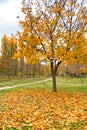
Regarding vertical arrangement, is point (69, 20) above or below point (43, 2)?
below

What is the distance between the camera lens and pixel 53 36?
19.8 m

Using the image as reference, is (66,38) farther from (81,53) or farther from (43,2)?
(43,2)

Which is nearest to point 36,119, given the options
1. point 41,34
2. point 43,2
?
point 41,34

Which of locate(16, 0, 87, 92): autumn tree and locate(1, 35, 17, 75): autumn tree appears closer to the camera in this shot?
locate(16, 0, 87, 92): autumn tree

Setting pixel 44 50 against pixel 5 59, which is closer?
pixel 44 50

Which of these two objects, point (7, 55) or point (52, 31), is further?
point (7, 55)

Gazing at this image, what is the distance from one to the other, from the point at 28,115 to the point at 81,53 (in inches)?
418

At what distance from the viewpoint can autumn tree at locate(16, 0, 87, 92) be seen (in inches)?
773

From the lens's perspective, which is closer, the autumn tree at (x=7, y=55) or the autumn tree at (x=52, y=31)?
the autumn tree at (x=52, y=31)

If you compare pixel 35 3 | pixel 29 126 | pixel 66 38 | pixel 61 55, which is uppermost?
pixel 35 3

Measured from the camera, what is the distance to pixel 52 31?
65.4ft

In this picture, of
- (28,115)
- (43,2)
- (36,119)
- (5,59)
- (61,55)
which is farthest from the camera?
(5,59)

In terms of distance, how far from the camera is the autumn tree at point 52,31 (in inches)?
773

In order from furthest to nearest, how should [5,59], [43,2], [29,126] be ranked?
1. [5,59]
2. [43,2]
3. [29,126]
